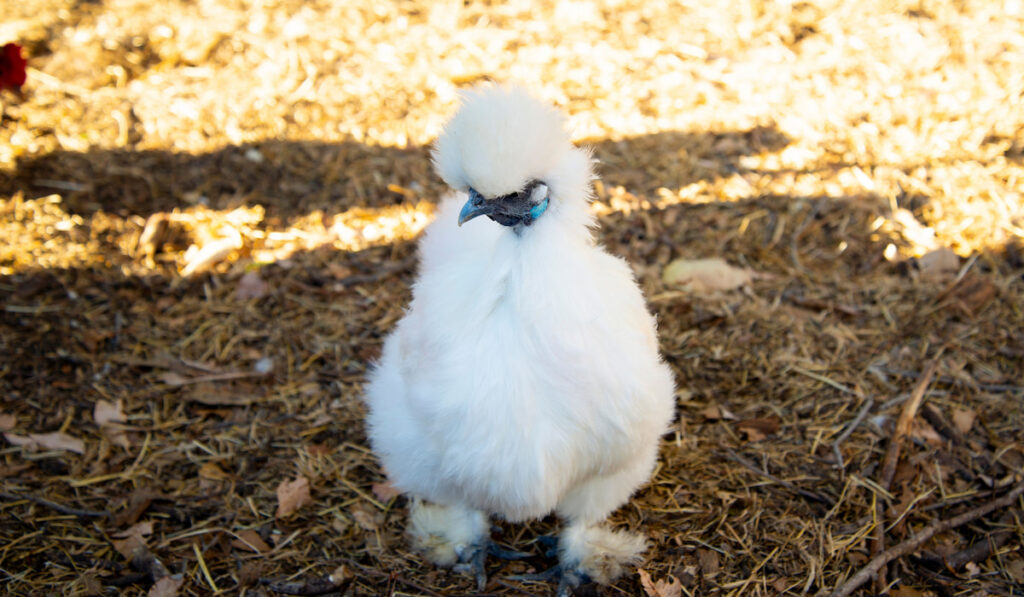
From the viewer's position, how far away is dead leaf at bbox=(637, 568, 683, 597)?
2844 mm

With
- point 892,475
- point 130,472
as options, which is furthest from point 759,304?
point 130,472

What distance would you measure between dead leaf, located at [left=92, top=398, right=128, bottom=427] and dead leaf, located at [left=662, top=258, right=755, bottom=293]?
2.94 metres

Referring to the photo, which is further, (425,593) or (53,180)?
(53,180)

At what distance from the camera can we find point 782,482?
3.25 m

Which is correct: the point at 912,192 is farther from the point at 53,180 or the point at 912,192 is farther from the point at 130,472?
the point at 53,180

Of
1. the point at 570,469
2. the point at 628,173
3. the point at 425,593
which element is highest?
the point at 570,469

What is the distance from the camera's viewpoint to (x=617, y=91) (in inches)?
A: 221

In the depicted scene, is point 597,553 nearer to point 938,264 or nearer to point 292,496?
point 292,496

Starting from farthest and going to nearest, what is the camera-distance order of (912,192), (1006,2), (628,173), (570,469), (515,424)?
1. (1006,2)
2. (628,173)
3. (912,192)
4. (570,469)
5. (515,424)

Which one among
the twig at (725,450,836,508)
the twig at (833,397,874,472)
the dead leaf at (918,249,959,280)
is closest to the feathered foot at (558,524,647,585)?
the twig at (725,450,836,508)

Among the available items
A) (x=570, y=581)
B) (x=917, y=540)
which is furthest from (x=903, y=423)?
(x=570, y=581)

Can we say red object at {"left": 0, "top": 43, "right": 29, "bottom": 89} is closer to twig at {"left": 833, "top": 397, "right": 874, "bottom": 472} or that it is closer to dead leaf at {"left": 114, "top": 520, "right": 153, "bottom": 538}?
dead leaf at {"left": 114, "top": 520, "right": 153, "bottom": 538}

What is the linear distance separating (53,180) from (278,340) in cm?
217

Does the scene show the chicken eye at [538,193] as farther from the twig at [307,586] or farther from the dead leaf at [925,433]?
the dead leaf at [925,433]
